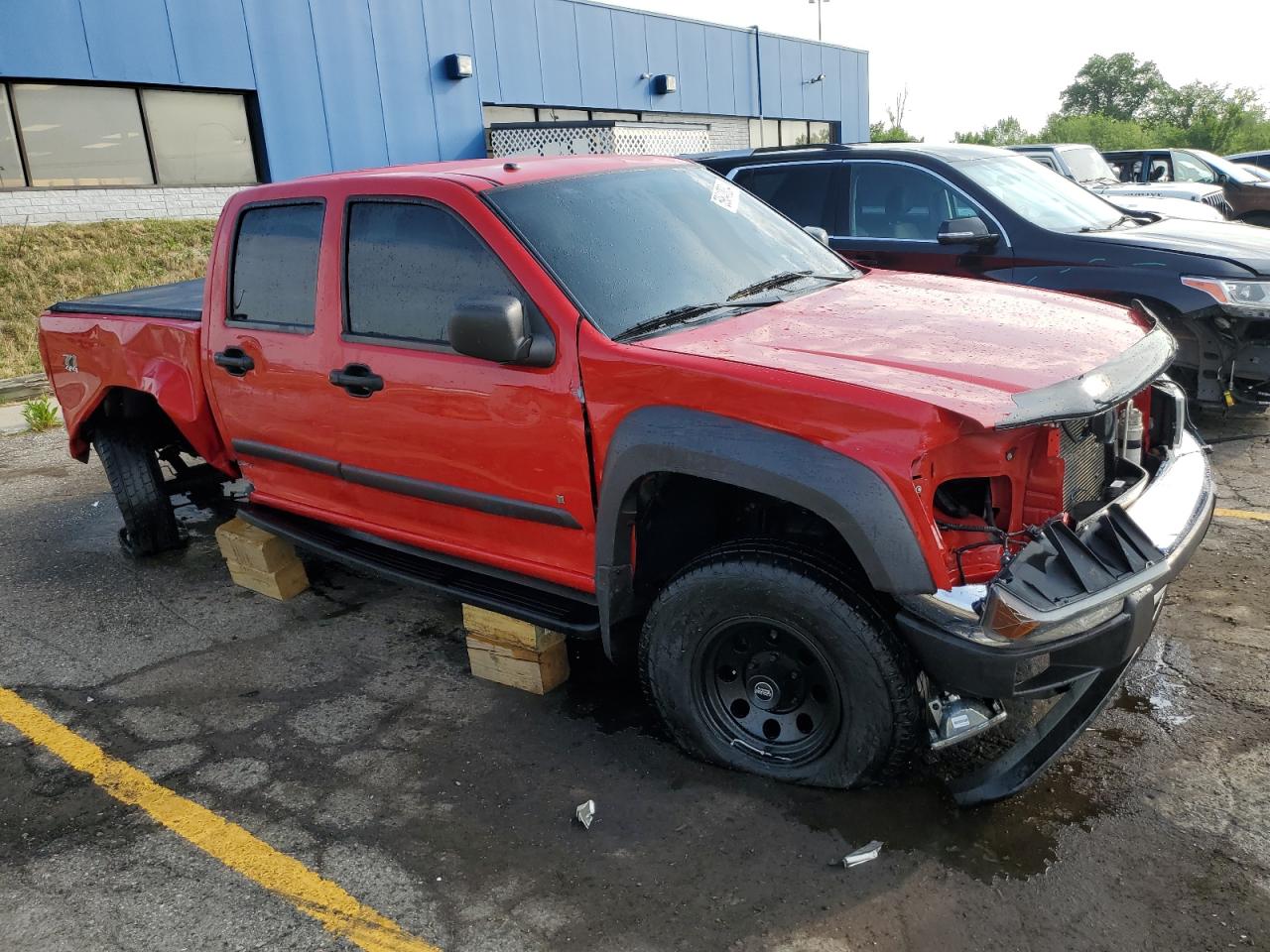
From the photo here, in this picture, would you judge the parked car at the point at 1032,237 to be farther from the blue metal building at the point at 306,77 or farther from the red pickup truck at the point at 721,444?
the blue metal building at the point at 306,77

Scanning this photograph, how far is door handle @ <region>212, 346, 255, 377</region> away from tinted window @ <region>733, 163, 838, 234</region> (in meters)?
4.22

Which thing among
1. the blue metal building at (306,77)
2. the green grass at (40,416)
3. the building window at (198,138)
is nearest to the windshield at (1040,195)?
the green grass at (40,416)

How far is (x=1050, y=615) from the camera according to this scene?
7.68ft

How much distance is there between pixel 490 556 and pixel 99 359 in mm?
2766

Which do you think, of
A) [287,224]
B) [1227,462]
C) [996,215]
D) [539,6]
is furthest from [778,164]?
[539,6]

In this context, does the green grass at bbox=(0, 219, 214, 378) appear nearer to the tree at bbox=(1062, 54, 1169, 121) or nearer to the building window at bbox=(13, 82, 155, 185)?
the building window at bbox=(13, 82, 155, 185)

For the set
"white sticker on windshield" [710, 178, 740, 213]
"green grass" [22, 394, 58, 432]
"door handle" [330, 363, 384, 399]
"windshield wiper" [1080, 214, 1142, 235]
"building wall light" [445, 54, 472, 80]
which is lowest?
"green grass" [22, 394, 58, 432]

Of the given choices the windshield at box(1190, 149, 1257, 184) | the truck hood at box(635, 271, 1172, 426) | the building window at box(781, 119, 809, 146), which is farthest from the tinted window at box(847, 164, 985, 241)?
the building window at box(781, 119, 809, 146)

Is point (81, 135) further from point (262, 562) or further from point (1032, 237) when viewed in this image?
A: point (1032, 237)

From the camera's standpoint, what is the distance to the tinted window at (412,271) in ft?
10.7

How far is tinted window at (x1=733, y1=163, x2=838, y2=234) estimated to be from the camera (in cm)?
687

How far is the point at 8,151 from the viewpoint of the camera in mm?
13281

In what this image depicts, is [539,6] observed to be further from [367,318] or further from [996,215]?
[367,318]

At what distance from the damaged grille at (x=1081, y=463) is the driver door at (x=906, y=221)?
3382 mm
